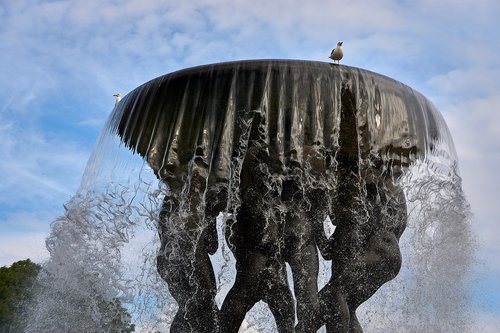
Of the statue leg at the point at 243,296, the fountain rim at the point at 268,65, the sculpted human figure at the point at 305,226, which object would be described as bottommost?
the statue leg at the point at 243,296

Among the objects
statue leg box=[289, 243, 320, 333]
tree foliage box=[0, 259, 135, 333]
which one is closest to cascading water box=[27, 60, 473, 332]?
statue leg box=[289, 243, 320, 333]

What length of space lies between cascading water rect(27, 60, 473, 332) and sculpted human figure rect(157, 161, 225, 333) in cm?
1

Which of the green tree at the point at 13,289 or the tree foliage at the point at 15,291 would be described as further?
the green tree at the point at 13,289

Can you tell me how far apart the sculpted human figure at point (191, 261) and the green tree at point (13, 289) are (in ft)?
47.7

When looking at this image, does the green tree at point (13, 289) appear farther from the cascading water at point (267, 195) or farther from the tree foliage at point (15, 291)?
the cascading water at point (267, 195)

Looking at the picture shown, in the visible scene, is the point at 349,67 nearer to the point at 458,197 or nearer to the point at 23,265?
the point at 458,197

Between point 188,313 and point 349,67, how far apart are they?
10.5 feet

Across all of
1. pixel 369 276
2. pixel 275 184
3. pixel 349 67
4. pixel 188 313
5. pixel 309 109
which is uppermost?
pixel 349 67

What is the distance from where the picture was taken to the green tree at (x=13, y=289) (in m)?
22.5

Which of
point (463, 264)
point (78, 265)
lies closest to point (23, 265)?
point (78, 265)

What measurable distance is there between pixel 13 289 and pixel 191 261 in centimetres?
1829

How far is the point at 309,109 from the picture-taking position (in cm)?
802

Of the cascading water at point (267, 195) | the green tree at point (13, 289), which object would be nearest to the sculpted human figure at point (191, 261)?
the cascading water at point (267, 195)

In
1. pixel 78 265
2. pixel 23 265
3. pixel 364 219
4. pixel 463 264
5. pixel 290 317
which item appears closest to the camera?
pixel 290 317
